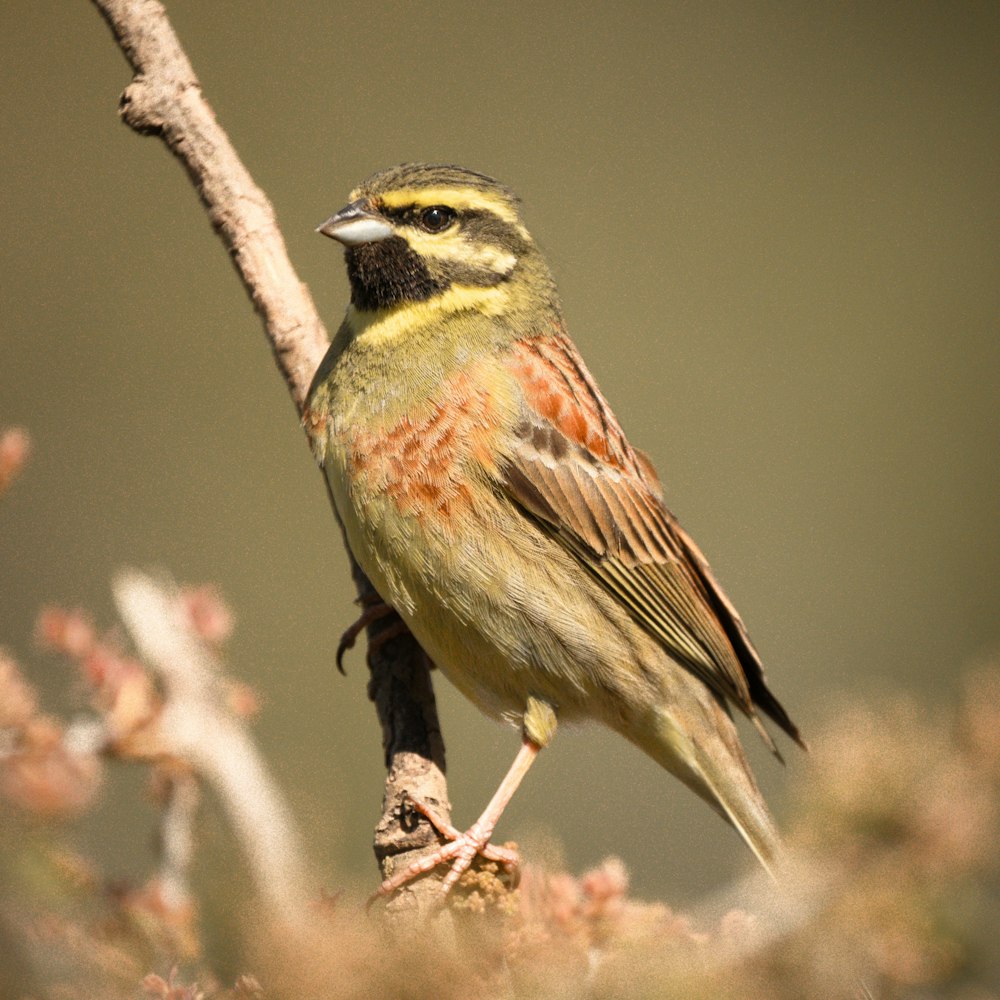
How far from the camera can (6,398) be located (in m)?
6.51

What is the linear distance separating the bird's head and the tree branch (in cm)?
18

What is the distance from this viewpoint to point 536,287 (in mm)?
3199

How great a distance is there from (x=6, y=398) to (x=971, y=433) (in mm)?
5911

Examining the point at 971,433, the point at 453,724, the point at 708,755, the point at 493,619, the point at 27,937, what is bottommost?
the point at 971,433

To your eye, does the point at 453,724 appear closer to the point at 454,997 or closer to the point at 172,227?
the point at 172,227

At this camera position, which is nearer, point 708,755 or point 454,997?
point 454,997

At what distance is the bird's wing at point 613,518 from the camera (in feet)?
9.53

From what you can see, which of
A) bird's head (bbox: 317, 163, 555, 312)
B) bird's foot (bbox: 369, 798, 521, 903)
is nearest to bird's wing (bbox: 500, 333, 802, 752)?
bird's head (bbox: 317, 163, 555, 312)

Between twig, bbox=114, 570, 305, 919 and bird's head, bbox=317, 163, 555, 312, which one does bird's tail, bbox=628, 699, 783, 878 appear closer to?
bird's head, bbox=317, 163, 555, 312

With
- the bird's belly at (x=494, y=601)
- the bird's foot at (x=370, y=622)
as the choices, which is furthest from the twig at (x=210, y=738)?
the bird's foot at (x=370, y=622)

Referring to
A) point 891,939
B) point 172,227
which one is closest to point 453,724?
point 172,227

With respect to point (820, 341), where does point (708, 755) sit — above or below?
above

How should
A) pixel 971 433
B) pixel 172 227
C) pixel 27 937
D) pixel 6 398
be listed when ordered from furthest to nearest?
pixel 971 433, pixel 172 227, pixel 6 398, pixel 27 937

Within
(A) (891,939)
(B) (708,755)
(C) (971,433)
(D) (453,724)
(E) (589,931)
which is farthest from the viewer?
(C) (971,433)
